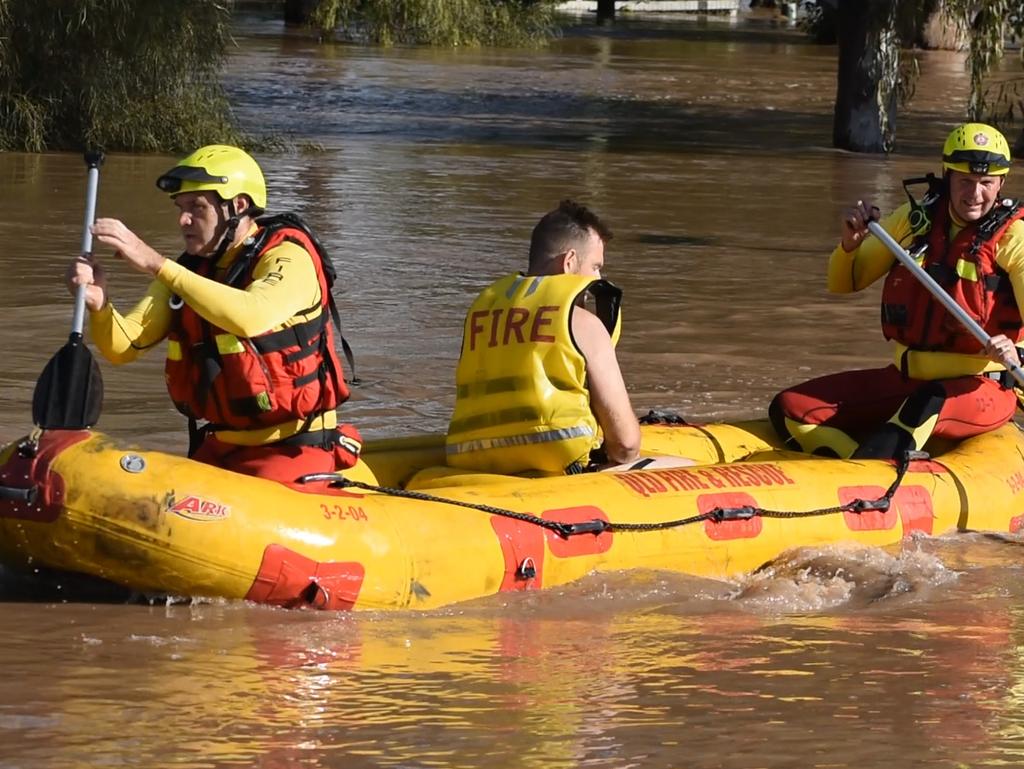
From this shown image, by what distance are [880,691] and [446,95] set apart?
21300 mm

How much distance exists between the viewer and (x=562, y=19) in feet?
133

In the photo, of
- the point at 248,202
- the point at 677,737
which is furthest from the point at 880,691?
the point at 248,202

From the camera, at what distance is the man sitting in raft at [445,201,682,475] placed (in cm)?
656

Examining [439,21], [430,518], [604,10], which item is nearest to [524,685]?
[430,518]

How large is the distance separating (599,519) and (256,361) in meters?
1.26

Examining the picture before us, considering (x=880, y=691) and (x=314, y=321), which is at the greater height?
(x=314, y=321)

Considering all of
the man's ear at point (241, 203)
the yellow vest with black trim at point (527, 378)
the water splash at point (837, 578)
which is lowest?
the water splash at point (837, 578)

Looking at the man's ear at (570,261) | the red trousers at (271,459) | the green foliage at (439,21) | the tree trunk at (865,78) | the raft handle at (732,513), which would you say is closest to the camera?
the red trousers at (271,459)

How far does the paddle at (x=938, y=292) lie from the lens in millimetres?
7551

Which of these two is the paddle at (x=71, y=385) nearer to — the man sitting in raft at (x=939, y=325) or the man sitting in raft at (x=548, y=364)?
the man sitting in raft at (x=548, y=364)

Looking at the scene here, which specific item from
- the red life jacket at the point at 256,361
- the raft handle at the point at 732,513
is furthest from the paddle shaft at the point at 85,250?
the raft handle at the point at 732,513

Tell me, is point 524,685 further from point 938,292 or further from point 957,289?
point 957,289

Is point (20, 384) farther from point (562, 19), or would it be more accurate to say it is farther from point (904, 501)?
point (562, 19)

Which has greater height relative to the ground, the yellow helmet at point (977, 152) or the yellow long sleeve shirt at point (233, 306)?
the yellow helmet at point (977, 152)
